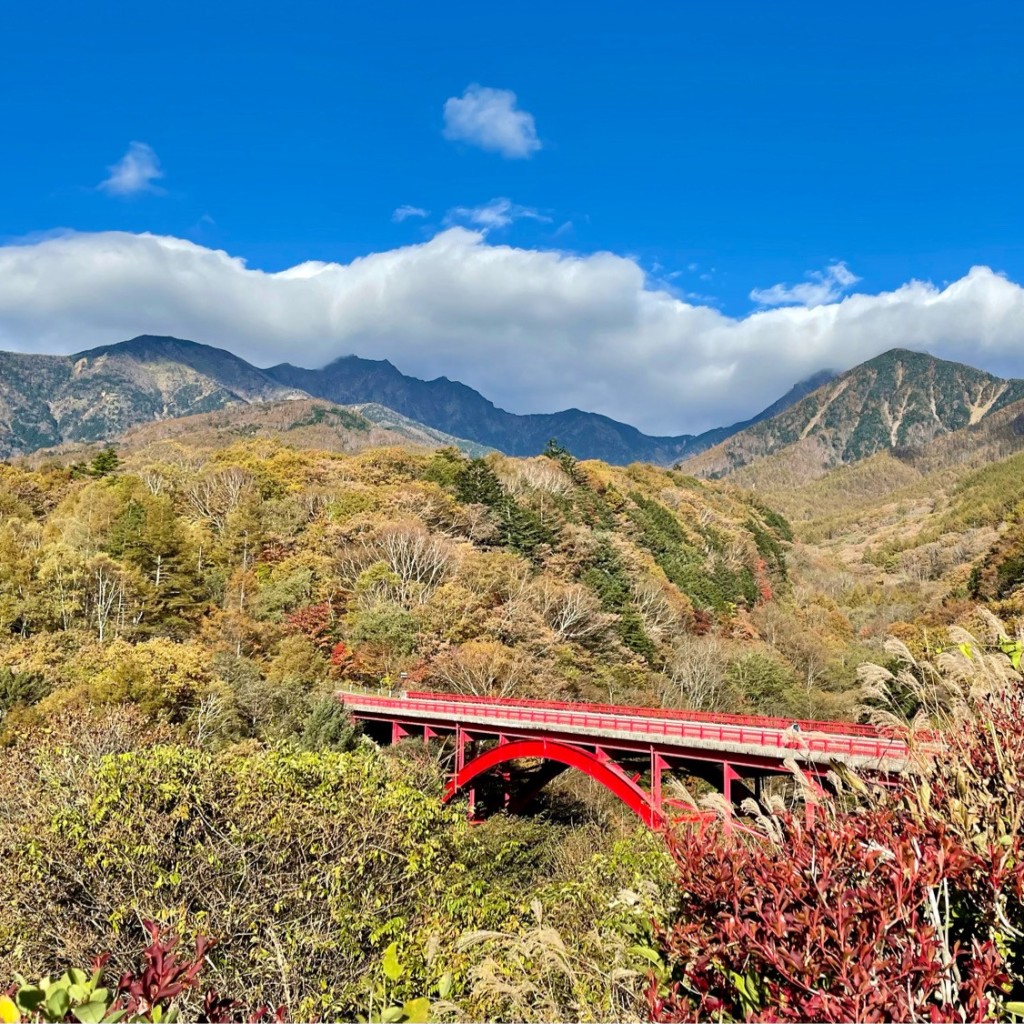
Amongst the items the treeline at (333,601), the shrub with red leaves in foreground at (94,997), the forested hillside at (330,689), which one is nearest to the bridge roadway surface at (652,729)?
the forested hillside at (330,689)

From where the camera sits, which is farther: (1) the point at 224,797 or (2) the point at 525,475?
(2) the point at 525,475

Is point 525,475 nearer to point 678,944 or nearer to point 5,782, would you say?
point 5,782

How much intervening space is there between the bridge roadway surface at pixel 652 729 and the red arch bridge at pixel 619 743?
0.04 m

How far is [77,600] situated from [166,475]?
30.1 metres

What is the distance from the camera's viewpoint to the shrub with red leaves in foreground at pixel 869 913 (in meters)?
4.06

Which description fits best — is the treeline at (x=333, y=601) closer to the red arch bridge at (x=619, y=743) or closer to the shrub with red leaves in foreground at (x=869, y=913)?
the red arch bridge at (x=619, y=743)

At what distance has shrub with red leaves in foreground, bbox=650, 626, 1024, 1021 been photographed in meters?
4.06

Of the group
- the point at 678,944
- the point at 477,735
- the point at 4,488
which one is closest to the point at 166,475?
the point at 4,488

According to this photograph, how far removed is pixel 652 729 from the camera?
2494cm

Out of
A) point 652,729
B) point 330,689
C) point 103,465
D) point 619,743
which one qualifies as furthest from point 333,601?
point 103,465

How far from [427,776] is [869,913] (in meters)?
26.3

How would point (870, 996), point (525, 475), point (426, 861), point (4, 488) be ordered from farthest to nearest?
point (525, 475) < point (4, 488) < point (426, 861) < point (870, 996)

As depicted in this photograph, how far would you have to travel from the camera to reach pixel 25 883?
14.6m

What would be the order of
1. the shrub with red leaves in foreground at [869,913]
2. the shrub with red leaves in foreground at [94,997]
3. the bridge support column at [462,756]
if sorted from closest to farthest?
1. the shrub with red leaves in foreground at [94,997]
2. the shrub with red leaves in foreground at [869,913]
3. the bridge support column at [462,756]
